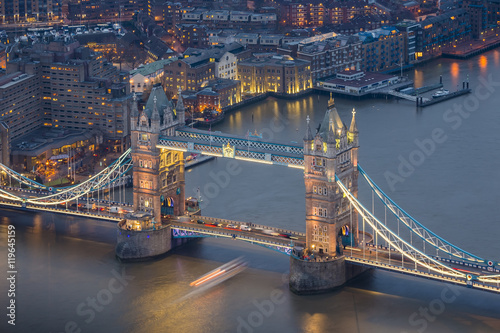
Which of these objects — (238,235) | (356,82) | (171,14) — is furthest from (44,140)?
(171,14)

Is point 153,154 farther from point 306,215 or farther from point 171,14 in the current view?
point 171,14

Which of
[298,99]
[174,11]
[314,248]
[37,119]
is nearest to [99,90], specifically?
[37,119]

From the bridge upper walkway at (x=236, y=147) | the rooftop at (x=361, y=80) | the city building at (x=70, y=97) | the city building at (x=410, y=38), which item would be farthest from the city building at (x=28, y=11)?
the bridge upper walkway at (x=236, y=147)

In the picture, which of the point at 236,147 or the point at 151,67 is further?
the point at 151,67

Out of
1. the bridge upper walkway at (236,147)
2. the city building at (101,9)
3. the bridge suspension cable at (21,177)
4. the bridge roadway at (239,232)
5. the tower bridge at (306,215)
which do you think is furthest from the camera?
Answer: the city building at (101,9)

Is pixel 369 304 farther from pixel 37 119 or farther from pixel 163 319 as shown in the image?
pixel 37 119

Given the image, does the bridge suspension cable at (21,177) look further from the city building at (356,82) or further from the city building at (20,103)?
the city building at (356,82)
